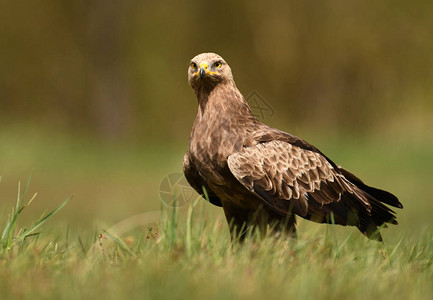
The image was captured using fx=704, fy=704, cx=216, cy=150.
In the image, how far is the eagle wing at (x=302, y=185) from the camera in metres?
5.09

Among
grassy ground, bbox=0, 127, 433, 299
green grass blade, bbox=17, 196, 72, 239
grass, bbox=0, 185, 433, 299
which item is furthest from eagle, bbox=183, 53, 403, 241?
green grass blade, bbox=17, 196, 72, 239

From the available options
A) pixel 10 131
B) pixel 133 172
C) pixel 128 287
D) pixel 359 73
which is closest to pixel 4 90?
pixel 10 131

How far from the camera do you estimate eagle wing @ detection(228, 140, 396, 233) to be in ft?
16.7

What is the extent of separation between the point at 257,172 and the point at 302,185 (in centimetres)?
49

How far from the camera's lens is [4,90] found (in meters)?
19.3

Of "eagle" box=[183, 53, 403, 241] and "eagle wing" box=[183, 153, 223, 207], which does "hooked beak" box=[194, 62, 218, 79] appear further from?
"eagle wing" box=[183, 153, 223, 207]

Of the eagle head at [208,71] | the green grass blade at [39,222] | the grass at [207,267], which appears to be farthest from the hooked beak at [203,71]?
the green grass blade at [39,222]

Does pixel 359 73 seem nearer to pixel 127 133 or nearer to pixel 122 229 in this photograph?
pixel 127 133

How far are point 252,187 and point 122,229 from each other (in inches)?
66.4

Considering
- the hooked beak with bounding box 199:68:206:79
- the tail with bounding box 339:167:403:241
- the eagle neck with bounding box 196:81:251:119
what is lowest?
the tail with bounding box 339:167:403:241

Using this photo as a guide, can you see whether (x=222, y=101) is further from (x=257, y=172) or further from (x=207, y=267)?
(x=207, y=267)

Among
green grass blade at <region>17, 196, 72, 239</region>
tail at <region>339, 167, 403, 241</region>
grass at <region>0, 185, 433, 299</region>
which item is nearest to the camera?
grass at <region>0, 185, 433, 299</region>

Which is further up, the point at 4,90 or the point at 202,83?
the point at 202,83

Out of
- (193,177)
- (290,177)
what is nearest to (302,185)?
(290,177)
